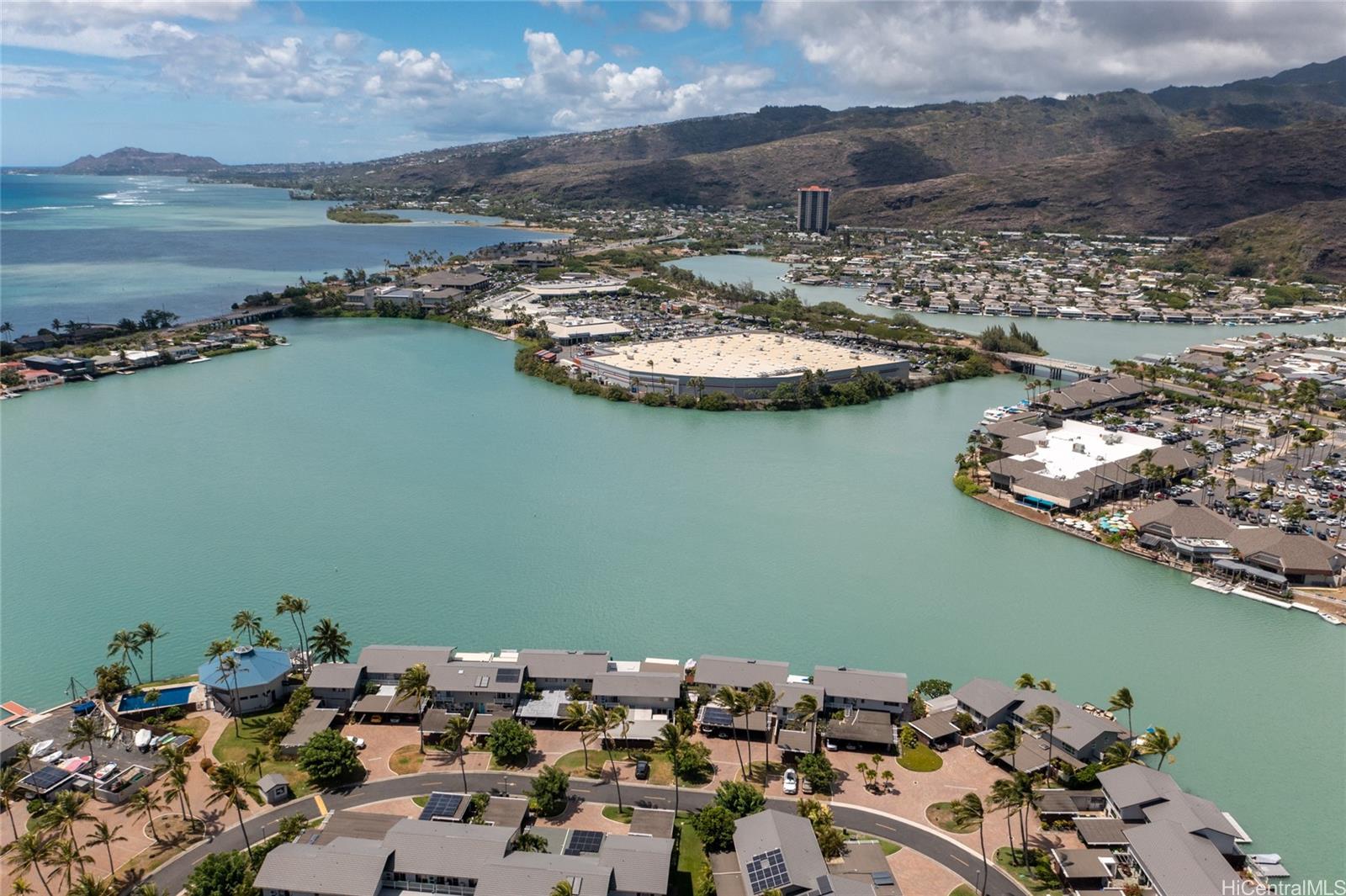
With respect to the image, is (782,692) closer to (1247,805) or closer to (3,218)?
(1247,805)

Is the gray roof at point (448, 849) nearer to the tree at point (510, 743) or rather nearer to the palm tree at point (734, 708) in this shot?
the tree at point (510, 743)

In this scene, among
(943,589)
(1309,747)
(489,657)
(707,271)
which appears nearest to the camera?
(1309,747)

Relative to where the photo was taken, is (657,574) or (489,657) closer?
(489,657)

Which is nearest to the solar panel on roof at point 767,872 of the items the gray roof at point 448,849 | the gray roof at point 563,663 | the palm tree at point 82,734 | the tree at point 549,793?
the tree at point 549,793

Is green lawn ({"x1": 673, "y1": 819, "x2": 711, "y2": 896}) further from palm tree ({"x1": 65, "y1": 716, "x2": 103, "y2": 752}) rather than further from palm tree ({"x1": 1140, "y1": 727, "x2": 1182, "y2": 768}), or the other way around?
palm tree ({"x1": 65, "y1": 716, "x2": 103, "y2": 752})

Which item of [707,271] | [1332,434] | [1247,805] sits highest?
[707,271]

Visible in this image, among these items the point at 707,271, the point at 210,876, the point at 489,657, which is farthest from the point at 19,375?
the point at 707,271
